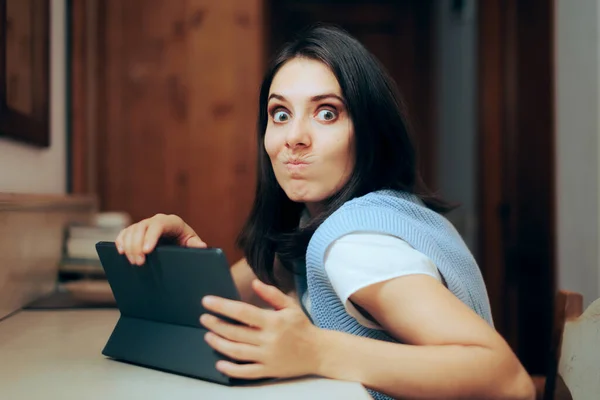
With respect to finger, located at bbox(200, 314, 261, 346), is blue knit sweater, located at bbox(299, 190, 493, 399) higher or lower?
higher

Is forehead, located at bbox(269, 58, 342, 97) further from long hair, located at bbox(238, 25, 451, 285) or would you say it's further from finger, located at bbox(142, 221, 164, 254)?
finger, located at bbox(142, 221, 164, 254)

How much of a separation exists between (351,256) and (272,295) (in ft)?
0.35

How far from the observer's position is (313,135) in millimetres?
897

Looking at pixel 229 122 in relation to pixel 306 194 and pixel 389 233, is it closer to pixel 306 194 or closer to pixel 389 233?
pixel 306 194

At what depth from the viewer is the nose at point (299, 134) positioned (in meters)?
0.89

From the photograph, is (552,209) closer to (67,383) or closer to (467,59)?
(467,59)

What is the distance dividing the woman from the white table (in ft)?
0.08

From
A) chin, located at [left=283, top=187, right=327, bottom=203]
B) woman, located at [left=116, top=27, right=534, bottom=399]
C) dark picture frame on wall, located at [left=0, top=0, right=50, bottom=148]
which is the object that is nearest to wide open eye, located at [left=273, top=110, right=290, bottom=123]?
woman, located at [left=116, top=27, right=534, bottom=399]

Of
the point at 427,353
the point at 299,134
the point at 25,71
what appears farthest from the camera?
the point at 25,71

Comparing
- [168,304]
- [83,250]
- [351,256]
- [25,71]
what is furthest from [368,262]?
[25,71]

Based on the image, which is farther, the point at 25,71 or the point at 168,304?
the point at 25,71

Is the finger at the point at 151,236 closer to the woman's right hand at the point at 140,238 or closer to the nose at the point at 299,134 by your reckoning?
the woman's right hand at the point at 140,238

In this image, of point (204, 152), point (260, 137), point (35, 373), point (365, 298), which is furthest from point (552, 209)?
point (35, 373)

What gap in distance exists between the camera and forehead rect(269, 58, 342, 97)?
2.96ft
